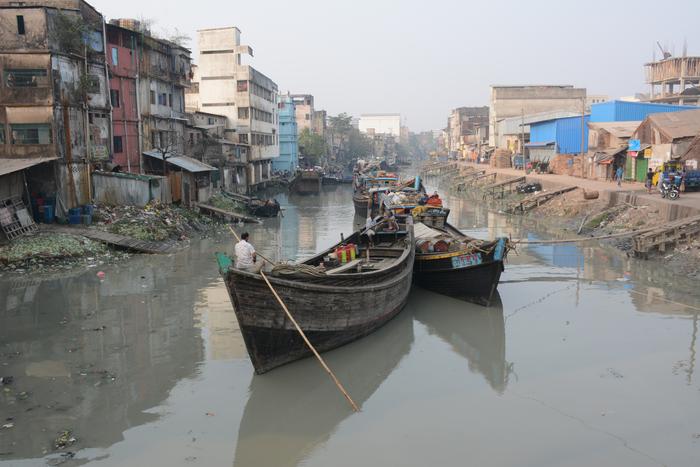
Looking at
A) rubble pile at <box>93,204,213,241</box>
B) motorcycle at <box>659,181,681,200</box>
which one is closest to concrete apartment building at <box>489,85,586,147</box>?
motorcycle at <box>659,181,681,200</box>

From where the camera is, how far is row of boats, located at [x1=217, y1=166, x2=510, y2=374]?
9594mm

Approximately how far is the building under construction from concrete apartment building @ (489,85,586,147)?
35.0ft

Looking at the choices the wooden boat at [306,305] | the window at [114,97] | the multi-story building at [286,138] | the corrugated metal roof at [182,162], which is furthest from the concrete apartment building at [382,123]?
the wooden boat at [306,305]

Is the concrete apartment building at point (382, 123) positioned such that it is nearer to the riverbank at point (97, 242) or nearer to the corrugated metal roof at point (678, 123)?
the corrugated metal roof at point (678, 123)

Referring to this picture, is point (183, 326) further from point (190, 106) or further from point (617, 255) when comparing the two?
point (190, 106)

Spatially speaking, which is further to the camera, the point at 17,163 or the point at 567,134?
the point at 567,134

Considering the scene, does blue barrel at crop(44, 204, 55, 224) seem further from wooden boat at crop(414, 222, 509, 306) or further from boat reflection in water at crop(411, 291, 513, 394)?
boat reflection in water at crop(411, 291, 513, 394)

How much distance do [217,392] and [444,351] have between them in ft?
15.1

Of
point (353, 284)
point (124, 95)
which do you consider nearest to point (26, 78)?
point (124, 95)

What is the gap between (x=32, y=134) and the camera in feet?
66.2

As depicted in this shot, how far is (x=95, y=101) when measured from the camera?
76.0ft

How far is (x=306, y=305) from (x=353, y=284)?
1399mm

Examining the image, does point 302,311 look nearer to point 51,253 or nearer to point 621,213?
point 51,253

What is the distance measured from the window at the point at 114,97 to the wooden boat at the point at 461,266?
621 inches
